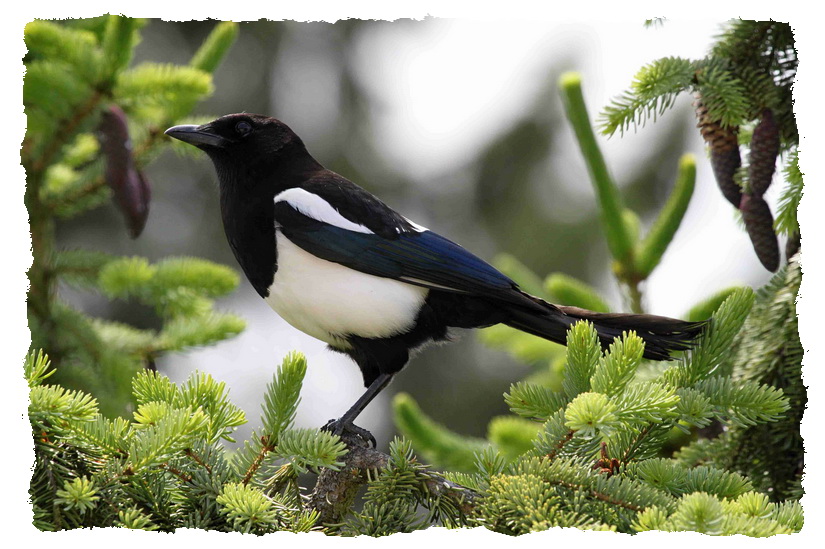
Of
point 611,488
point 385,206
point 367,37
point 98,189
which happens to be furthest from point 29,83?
point 611,488

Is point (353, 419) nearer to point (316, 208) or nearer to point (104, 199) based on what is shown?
point (316, 208)

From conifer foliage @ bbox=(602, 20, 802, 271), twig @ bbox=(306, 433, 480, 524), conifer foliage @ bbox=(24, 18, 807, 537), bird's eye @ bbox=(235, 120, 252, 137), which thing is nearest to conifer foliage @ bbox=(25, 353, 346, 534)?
conifer foliage @ bbox=(24, 18, 807, 537)

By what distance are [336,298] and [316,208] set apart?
0.68 ft

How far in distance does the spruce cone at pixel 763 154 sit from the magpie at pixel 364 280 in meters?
0.42

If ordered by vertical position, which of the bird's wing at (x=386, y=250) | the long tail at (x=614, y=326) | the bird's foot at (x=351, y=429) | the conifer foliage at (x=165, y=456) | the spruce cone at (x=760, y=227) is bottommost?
the conifer foliage at (x=165, y=456)

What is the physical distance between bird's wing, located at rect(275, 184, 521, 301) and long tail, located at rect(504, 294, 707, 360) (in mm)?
82

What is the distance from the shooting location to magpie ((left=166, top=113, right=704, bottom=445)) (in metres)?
1.71

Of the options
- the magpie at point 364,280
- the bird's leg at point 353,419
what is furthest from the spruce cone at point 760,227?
the bird's leg at point 353,419

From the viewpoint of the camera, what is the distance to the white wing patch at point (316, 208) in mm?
1762

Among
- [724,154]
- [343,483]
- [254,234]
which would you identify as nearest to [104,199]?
[254,234]

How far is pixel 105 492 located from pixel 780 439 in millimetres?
1250

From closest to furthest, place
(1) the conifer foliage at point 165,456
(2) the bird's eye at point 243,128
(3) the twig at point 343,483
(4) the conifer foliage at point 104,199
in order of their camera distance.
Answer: (1) the conifer foliage at point 165,456, (3) the twig at point 343,483, (4) the conifer foliage at point 104,199, (2) the bird's eye at point 243,128

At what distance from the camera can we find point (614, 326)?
1.61m

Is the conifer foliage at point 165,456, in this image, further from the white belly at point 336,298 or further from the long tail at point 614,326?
the long tail at point 614,326
